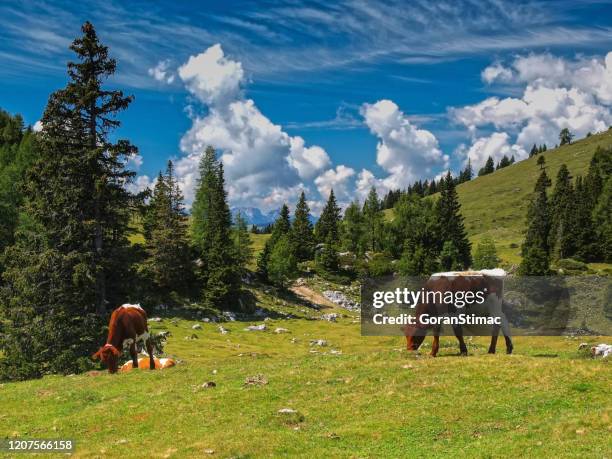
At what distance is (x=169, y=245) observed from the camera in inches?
3332

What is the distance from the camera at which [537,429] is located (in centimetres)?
1409

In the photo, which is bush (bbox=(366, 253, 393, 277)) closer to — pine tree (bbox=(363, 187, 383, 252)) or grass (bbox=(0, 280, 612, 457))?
pine tree (bbox=(363, 187, 383, 252))

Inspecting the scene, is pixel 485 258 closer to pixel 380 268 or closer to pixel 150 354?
pixel 380 268

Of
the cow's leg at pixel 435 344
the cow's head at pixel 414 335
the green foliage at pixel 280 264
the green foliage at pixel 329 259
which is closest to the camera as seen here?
the cow's leg at pixel 435 344

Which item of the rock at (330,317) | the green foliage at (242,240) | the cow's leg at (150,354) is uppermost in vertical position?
the green foliage at (242,240)

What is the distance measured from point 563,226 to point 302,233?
229 ft

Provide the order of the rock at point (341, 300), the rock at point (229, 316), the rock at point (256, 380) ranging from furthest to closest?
the rock at point (341, 300), the rock at point (229, 316), the rock at point (256, 380)

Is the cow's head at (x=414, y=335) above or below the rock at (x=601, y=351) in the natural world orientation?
above

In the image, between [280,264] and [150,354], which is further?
[280,264]

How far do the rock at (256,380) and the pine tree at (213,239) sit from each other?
63232 millimetres

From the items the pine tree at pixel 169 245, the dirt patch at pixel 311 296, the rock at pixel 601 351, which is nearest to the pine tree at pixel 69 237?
the rock at pixel 601 351

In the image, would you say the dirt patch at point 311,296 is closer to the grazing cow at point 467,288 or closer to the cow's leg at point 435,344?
→ the cow's leg at point 435,344

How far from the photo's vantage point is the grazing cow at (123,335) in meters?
28.3

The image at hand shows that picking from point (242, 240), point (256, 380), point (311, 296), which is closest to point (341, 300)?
point (311, 296)
